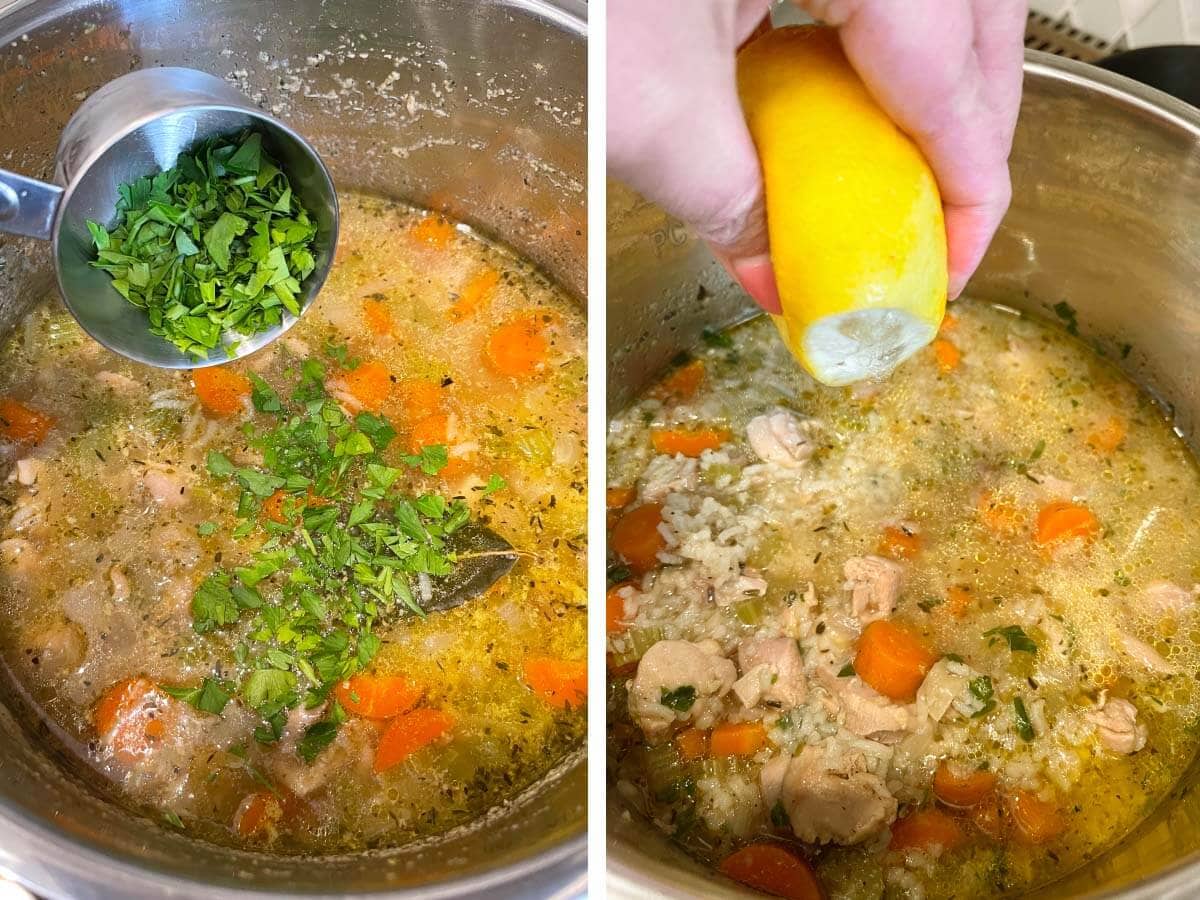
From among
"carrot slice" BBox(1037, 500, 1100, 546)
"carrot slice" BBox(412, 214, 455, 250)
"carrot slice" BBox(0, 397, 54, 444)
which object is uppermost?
"carrot slice" BBox(412, 214, 455, 250)

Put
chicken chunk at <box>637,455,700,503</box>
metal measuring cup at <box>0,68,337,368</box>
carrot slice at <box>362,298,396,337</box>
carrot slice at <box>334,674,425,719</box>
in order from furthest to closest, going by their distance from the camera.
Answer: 1. carrot slice at <box>362,298,396,337</box>
2. carrot slice at <box>334,674,425,719</box>
3. chicken chunk at <box>637,455,700,503</box>
4. metal measuring cup at <box>0,68,337,368</box>

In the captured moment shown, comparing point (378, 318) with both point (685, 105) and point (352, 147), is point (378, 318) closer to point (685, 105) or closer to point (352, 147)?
point (352, 147)

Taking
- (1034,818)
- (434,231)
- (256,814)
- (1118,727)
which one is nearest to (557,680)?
(256,814)

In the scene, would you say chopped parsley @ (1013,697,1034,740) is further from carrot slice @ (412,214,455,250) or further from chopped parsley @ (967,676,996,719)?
carrot slice @ (412,214,455,250)

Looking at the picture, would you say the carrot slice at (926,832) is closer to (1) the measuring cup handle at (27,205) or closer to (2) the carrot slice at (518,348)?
(2) the carrot slice at (518,348)

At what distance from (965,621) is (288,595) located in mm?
1012

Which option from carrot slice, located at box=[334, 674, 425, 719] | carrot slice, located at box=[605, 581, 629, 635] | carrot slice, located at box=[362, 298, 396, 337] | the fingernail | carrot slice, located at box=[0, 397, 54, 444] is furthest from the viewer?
carrot slice, located at box=[362, 298, 396, 337]

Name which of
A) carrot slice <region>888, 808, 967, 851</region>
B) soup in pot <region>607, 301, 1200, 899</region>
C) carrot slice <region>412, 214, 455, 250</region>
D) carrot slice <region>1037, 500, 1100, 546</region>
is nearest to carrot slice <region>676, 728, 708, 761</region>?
soup in pot <region>607, 301, 1200, 899</region>

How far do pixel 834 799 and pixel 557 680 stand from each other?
0.51 meters

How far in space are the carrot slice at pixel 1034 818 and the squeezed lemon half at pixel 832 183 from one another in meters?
0.86

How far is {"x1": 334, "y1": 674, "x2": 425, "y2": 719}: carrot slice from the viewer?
1.46 m

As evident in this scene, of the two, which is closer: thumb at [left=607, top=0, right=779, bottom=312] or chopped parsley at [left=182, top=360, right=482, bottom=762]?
thumb at [left=607, top=0, right=779, bottom=312]

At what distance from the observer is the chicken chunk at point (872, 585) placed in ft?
4.26

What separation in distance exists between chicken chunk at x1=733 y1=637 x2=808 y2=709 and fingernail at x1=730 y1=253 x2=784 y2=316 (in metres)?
0.59
